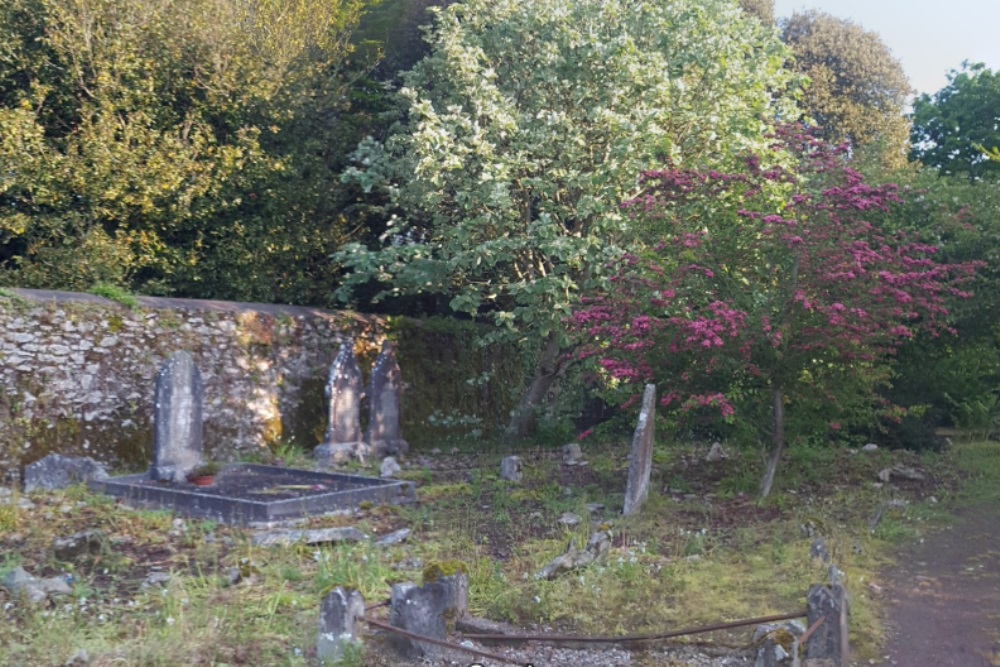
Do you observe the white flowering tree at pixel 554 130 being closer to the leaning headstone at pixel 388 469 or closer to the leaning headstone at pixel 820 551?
the leaning headstone at pixel 388 469

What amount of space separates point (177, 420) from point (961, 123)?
55.2 feet

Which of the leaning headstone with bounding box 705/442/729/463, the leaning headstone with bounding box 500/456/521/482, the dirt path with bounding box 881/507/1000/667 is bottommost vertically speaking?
the dirt path with bounding box 881/507/1000/667

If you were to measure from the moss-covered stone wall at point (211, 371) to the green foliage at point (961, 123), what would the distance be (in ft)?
34.1

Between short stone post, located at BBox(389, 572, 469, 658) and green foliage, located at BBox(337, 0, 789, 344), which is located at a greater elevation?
green foliage, located at BBox(337, 0, 789, 344)

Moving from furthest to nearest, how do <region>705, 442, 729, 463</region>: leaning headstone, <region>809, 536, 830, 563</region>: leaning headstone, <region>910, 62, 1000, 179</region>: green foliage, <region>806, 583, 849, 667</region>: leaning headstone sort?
<region>910, 62, 1000, 179</region>: green foliage, <region>705, 442, 729, 463</region>: leaning headstone, <region>809, 536, 830, 563</region>: leaning headstone, <region>806, 583, 849, 667</region>: leaning headstone

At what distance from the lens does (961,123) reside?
66.6ft

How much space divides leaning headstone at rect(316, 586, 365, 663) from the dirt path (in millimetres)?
3191

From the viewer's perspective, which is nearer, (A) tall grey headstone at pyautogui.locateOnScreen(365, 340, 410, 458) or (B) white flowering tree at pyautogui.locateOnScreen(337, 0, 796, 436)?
(B) white flowering tree at pyautogui.locateOnScreen(337, 0, 796, 436)

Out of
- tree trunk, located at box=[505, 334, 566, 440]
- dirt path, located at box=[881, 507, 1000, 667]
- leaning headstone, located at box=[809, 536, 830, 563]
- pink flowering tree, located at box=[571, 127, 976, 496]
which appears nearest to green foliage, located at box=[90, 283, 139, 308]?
pink flowering tree, located at box=[571, 127, 976, 496]

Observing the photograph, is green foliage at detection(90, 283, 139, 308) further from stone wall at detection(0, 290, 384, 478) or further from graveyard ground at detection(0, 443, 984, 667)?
graveyard ground at detection(0, 443, 984, 667)

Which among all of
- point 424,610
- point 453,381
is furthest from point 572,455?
point 424,610

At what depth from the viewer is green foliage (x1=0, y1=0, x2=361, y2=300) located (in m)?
13.9

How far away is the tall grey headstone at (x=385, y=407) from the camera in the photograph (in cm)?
1503

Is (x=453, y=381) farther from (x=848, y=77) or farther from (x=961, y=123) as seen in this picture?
(x=848, y=77)
